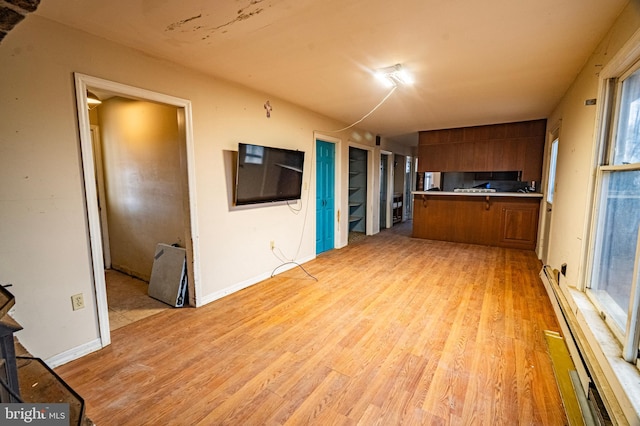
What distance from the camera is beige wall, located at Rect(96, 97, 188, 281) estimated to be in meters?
3.06

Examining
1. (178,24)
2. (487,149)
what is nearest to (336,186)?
(487,149)

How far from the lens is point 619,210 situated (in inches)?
→ 69.4

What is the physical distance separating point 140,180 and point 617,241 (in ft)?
14.7

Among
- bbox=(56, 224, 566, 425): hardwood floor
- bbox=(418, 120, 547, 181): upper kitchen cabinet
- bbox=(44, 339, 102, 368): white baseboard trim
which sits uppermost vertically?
bbox=(418, 120, 547, 181): upper kitchen cabinet

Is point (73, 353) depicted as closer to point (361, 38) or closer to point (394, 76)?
point (361, 38)

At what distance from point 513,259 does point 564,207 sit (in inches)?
71.2

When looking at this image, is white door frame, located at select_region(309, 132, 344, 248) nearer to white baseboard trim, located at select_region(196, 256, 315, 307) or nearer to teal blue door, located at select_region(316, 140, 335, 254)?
teal blue door, located at select_region(316, 140, 335, 254)

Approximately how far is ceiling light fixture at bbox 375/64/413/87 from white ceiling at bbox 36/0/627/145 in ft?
0.30

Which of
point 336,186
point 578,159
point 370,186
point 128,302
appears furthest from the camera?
point 370,186

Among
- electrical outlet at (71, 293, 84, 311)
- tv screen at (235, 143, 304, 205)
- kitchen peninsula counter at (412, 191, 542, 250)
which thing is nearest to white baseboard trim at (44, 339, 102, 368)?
electrical outlet at (71, 293, 84, 311)

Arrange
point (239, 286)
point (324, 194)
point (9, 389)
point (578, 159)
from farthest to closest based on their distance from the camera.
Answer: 1. point (324, 194)
2. point (239, 286)
3. point (578, 159)
4. point (9, 389)

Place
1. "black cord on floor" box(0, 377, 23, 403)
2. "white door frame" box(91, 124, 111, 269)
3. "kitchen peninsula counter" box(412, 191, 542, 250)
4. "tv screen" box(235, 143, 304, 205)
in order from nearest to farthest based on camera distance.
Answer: "black cord on floor" box(0, 377, 23, 403) < "tv screen" box(235, 143, 304, 205) < "white door frame" box(91, 124, 111, 269) < "kitchen peninsula counter" box(412, 191, 542, 250)

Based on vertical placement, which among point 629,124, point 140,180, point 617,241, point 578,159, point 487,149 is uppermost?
point 487,149

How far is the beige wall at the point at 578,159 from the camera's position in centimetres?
184
